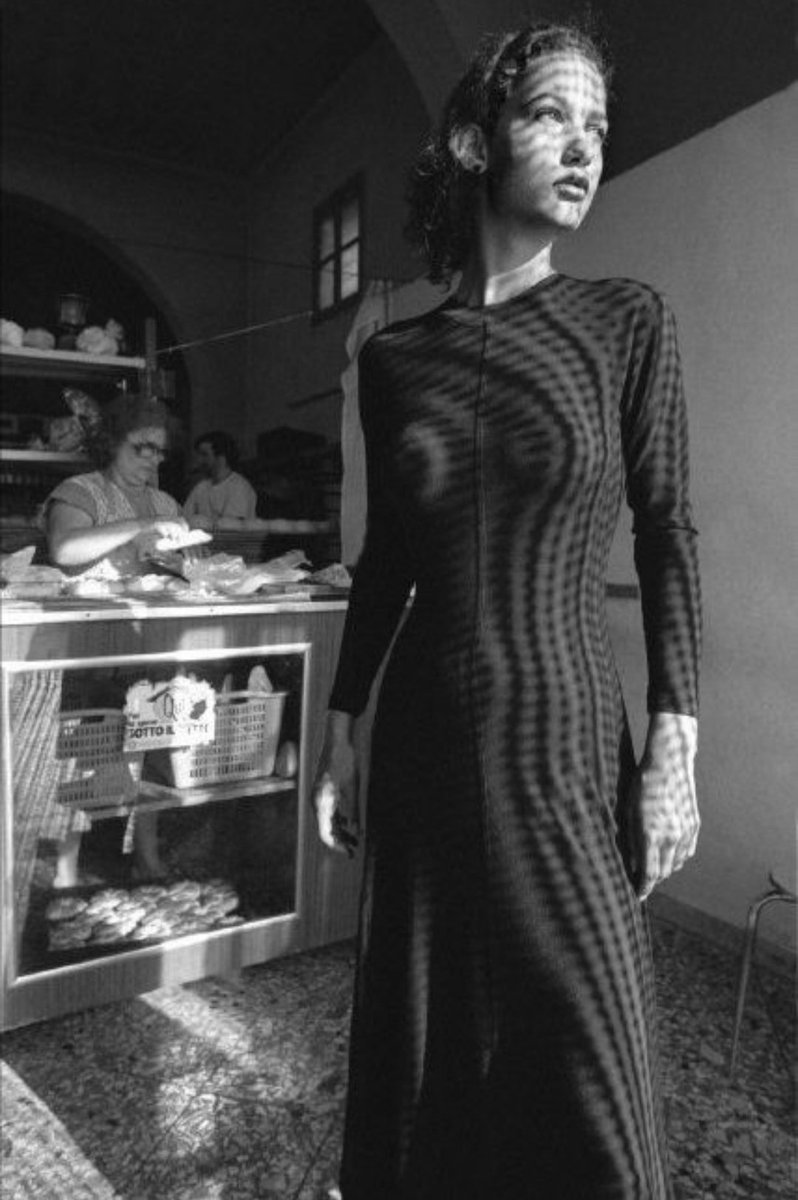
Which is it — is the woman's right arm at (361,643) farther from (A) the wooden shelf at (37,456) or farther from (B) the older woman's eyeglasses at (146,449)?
(A) the wooden shelf at (37,456)

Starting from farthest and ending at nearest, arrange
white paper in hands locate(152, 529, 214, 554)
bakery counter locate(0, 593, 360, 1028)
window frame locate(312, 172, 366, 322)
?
window frame locate(312, 172, 366, 322), white paper in hands locate(152, 529, 214, 554), bakery counter locate(0, 593, 360, 1028)

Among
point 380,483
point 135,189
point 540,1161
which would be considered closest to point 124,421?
point 380,483

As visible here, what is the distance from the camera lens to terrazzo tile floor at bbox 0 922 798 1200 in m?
1.76

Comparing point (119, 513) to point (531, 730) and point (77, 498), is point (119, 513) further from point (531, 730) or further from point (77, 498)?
point (531, 730)

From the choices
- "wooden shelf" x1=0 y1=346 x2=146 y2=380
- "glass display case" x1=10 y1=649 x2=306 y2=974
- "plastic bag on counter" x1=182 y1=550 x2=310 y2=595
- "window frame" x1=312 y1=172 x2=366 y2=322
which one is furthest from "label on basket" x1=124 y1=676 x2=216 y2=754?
"window frame" x1=312 y1=172 x2=366 y2=322

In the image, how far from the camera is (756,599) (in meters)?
2.73

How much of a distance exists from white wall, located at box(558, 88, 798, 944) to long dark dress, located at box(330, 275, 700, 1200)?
1.79 metres

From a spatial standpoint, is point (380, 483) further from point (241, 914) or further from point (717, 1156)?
point (241, 914)

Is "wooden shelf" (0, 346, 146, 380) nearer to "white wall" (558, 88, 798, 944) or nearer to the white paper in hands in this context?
the white paper in hands

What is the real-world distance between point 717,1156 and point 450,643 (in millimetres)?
1461

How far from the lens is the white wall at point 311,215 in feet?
18.9

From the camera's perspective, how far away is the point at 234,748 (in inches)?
98.3

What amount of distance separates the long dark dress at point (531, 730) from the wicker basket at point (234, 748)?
141 centimetres

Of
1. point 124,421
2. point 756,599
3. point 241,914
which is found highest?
point 124,421
